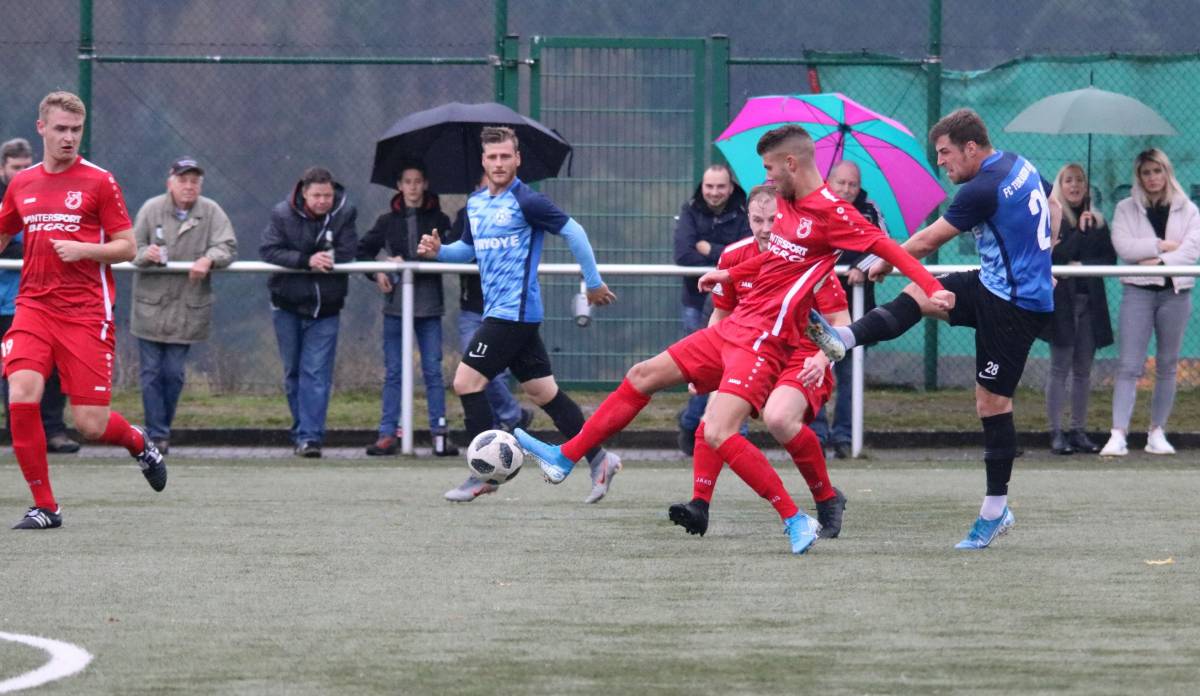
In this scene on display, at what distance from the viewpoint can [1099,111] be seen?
12.9m

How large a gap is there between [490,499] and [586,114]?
538cm

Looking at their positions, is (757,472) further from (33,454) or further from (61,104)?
(61,104)

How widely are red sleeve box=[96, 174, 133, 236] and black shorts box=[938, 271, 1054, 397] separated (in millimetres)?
3591

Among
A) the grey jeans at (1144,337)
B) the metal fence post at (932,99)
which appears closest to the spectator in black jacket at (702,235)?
the metal fence post at (932,99)

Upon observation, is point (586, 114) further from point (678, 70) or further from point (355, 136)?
point (355, 136)

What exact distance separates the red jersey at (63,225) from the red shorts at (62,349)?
2.1 inches

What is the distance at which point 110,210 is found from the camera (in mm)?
8367

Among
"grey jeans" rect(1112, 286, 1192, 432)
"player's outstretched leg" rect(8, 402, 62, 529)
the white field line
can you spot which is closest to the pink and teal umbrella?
"grey jeans" rect(1112, 286, 1192, 432)

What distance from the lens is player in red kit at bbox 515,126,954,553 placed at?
735cm

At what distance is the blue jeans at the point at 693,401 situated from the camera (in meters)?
12.5

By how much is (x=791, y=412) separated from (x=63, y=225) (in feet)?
10.7

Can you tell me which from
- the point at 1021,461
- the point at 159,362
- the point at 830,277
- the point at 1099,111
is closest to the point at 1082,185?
the point at 1099,111

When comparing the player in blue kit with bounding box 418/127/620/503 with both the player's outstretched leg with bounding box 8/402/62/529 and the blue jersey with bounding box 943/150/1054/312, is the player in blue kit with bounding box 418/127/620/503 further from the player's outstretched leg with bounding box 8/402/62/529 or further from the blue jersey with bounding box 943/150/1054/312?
the blue jersey with bounding box 943/150/1054/312

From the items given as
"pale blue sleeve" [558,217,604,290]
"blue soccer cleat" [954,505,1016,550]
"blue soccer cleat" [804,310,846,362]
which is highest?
"pale blue sleeve" [558,217,604,290]
